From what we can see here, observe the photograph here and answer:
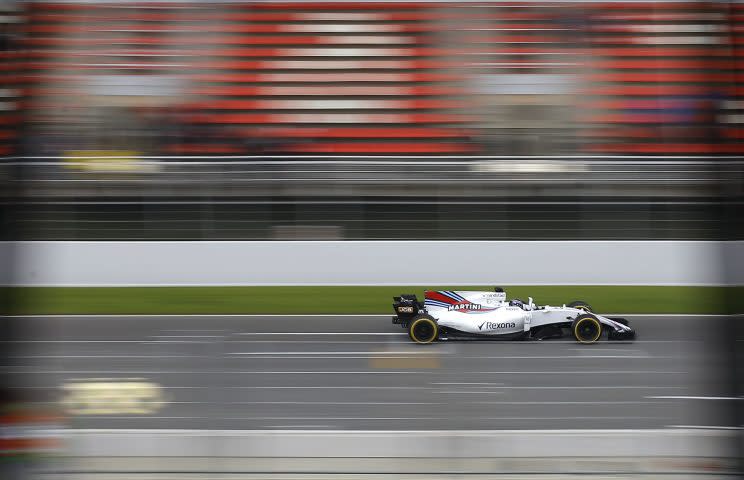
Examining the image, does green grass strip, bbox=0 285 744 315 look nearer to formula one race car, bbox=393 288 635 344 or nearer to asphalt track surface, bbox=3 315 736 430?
asphalt track surface, bbox=3 315 736 430

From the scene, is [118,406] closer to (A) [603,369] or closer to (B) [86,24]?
(A) [603,369]

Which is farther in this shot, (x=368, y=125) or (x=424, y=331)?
(x=368, y=125)

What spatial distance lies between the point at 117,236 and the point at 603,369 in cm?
478

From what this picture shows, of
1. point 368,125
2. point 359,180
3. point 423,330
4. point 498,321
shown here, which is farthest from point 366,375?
point 368,125

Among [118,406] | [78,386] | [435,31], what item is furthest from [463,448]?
[435,31]

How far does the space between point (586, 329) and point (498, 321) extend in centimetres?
54

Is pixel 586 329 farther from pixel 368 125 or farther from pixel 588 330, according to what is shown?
pixel 368 125

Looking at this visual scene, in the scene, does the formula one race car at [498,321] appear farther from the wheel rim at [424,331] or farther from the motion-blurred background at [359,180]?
the motion-blurred background at [359,180]

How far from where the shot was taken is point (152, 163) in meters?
8.16

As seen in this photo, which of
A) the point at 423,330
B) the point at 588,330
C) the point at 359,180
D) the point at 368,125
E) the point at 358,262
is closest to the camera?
the point at 588,330

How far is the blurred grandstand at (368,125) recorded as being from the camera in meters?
6.86

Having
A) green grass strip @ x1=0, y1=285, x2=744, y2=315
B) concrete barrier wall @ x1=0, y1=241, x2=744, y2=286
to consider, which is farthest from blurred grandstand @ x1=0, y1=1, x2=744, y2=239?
green grass strip @ x1=0, y1=285, x2=744, y2=315

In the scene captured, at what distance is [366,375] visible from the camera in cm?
416

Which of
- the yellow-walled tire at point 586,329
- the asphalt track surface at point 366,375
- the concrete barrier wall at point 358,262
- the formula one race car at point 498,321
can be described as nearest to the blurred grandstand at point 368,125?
the concrete barrier wall at point 358,262
